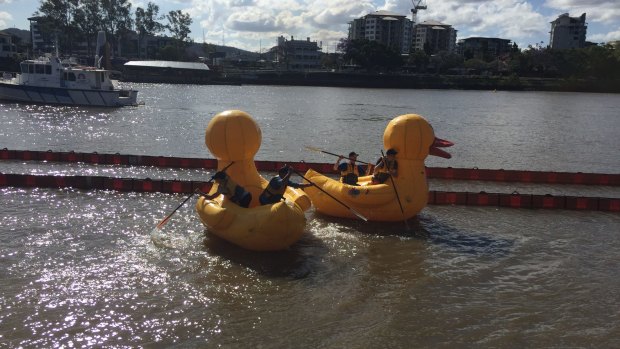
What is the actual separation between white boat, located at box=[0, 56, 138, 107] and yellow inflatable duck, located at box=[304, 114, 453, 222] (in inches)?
1364

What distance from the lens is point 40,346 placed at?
262 inches

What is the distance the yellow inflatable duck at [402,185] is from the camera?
11.5 metres

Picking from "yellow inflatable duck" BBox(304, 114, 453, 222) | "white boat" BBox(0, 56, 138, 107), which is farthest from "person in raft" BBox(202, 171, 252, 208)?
"white boat" BBox(0, 56, 138, 107)

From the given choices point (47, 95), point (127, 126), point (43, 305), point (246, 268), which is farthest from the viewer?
point (47, 95)

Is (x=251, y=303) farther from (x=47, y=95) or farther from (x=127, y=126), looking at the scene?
(x=47, y=95)

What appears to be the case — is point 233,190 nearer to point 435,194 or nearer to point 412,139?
point 412,139

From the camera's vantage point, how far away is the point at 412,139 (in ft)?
37.8

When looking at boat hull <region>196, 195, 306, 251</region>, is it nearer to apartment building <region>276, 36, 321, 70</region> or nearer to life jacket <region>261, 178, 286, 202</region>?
life jacket <region>261, 178, 286, 202</region>

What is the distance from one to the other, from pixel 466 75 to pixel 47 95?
8714cm

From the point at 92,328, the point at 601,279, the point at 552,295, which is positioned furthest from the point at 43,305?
the point at 601,279

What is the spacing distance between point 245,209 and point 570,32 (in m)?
166

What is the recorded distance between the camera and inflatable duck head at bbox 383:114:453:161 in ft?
37.9

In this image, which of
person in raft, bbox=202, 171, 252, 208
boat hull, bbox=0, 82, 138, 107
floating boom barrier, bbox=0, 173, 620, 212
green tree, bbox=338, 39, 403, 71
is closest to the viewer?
person in raft, bbox=202, 171, 252, 208

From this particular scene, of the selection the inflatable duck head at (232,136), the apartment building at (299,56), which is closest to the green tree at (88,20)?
the apartment building at (299,56)
